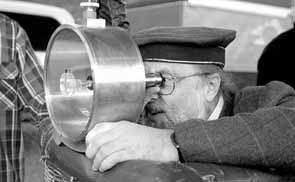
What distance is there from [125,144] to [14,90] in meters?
1.40

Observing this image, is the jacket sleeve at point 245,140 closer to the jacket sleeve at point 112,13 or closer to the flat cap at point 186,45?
the flat cap at point 186,45

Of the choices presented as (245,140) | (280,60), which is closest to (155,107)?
(245,140)

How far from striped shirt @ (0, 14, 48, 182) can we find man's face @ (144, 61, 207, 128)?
1.06 meters

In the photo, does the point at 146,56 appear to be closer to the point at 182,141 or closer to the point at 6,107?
the point at 182,141

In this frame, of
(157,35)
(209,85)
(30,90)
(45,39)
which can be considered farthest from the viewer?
(45,39)

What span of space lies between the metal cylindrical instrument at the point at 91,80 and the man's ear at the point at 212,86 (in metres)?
0.34

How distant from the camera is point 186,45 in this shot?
112 cm

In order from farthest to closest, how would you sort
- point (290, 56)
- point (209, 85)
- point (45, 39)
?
point (45, 39), point (290, 56), point (209, 85)

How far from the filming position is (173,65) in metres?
1.17

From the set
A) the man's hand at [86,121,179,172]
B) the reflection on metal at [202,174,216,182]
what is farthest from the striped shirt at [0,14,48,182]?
the reflection on metal at [202,174,216,182]

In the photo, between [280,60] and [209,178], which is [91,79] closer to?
[209,178]

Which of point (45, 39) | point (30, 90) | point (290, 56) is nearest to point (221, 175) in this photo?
point (30, 90)

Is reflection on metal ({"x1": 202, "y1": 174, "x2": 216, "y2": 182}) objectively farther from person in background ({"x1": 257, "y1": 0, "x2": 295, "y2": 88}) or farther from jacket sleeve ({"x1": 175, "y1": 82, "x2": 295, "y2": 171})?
person in background ({"x1": 257, "y1": 0, "x2": 295, "y2": 88})

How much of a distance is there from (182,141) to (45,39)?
7.56 ft
